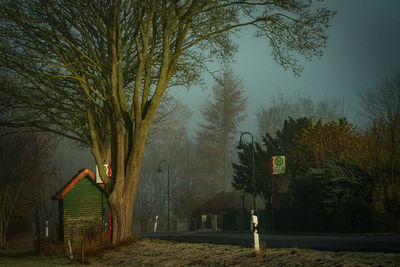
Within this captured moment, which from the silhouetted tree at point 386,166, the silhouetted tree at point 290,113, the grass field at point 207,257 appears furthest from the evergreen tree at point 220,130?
the grass field at point 207,257

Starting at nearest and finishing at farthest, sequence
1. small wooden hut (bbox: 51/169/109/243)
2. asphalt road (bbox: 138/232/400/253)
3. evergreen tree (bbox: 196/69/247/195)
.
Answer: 1. asphalt road (bbox: 138/232/400/253)
2. small wooden hut (bbox: 51/169/109/243)
3. evergreen tree (bbox: 196/69/247/195)

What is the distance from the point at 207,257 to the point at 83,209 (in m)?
10.3

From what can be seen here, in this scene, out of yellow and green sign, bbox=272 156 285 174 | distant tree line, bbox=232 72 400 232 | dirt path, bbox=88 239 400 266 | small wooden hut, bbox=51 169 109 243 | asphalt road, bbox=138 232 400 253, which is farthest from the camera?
yellow and green sign, bbox=272 156 285 174

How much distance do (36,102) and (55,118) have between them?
5.86ft

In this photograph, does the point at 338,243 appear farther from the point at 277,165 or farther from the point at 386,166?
the point at 277,165

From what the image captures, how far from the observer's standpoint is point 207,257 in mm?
12961

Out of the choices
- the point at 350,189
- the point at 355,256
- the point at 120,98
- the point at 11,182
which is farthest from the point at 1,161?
the point at 355,256

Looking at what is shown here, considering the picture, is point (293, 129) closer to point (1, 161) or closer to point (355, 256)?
point (1, 161)

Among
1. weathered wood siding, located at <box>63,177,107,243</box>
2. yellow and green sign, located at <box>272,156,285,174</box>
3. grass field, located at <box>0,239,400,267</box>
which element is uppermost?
yellow and green sign, located at <box>272,156,285,174</box>

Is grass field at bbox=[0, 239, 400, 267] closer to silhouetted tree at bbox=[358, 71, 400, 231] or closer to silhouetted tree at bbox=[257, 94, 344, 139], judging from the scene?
silhouetted tree at bbox=[358, 71, 400, 231]

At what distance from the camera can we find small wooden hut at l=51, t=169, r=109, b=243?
69.4 feet

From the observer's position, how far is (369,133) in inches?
1016

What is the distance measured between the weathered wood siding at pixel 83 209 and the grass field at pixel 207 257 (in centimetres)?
236

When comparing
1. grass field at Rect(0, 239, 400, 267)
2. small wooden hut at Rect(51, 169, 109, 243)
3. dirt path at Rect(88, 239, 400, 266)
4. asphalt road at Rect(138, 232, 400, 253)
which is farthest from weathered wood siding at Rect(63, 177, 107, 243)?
asphalt road at Rect(138, 232, 400, 253)
